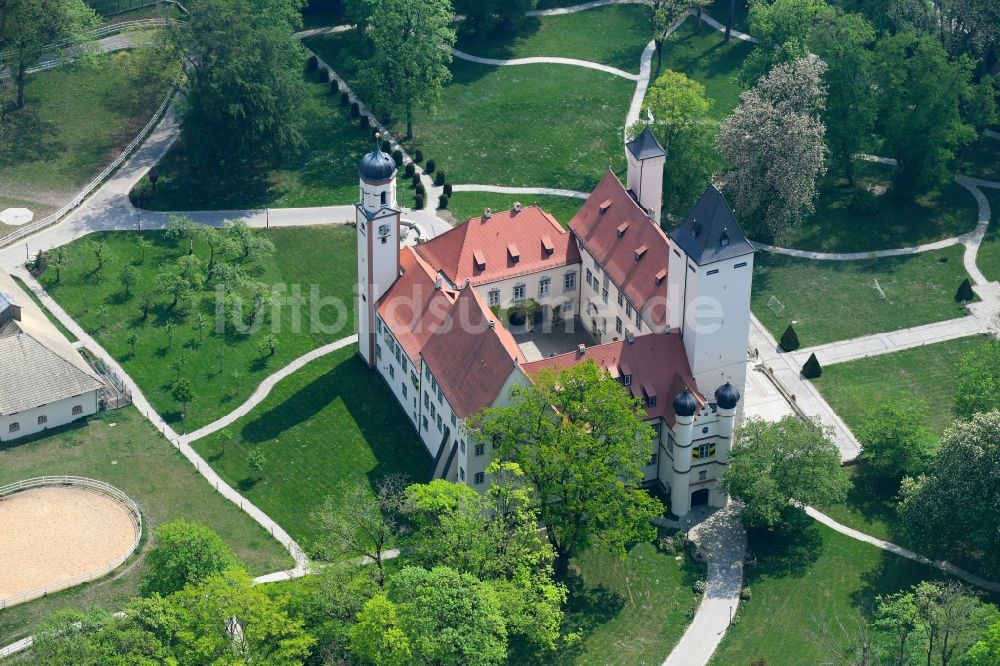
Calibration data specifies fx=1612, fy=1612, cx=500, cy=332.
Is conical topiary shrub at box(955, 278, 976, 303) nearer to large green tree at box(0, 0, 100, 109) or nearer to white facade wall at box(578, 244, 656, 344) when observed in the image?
white facade wall at box(578, 244, 656, 344)

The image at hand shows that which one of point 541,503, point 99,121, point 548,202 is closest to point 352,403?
point 541,503

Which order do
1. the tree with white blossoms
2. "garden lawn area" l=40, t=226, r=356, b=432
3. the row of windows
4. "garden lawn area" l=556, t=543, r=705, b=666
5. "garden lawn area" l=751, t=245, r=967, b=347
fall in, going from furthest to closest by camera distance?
the tree with white blossoms → "garden lawn area" l=751, t=245, r=967, b=347 → "garden lawn area" l=40, t=226, r=356, b=432 → the row of windows → "garden lawn area" l=556, t=543, r=705, b=666

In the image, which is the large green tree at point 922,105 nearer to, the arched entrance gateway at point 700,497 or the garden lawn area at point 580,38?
the garden lawn area at point 580,38

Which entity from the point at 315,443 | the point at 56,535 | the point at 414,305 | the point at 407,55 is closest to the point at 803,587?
the point at 414,305

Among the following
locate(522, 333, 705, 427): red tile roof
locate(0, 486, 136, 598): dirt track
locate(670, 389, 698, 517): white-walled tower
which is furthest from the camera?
locate(522, 333, 705, 427): red tile roof

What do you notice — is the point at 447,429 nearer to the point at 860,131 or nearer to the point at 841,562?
the point at 841,562

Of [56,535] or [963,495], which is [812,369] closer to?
[963,495]

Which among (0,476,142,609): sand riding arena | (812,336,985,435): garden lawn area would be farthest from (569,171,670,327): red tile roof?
(0,476,142,609): sand riding arena

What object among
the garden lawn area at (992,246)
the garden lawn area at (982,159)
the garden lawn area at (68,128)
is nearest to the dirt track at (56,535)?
the garden lawn area at (68,128)
